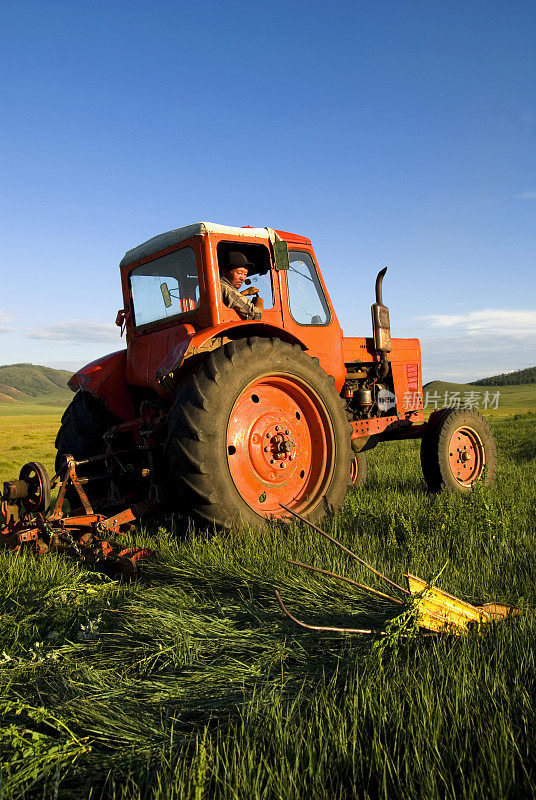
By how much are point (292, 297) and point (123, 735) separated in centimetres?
426

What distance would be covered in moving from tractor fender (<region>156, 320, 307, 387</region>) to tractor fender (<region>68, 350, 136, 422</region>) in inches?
38.9

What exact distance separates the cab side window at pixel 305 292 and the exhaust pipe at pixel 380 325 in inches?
34.9

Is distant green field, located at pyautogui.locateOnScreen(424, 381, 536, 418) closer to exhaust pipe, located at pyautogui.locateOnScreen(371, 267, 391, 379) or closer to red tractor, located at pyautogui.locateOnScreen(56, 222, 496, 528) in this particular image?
exhaust pipe, located at pyautogui.locateOnScreen(371, 267, 391, 379)

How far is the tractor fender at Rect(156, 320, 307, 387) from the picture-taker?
4047 millimetres

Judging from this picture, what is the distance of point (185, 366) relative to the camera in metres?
4.28

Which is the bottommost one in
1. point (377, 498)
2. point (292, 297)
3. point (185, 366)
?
point (377, 498)

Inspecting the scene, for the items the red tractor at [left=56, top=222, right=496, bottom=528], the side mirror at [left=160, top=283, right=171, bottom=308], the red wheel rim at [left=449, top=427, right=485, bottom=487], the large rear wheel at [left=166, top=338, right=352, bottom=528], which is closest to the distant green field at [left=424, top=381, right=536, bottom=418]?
the red wheel rim at [left=449, top=427, right=485, bottom=487]

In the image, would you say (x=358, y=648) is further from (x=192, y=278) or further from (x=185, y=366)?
(x=192, y=278)

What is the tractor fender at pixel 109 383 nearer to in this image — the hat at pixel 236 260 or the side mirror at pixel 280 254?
the hat at pixel 236 260

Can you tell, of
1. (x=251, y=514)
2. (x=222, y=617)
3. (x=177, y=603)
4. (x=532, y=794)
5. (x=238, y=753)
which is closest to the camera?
(x=532, y=794)

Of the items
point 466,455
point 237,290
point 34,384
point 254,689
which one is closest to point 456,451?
point 466,455

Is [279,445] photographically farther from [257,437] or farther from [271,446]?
[257,437]

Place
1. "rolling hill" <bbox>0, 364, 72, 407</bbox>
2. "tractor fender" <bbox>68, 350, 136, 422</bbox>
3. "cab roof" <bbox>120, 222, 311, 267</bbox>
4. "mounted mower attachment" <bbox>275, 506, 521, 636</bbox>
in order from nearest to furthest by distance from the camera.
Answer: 1. "mounted mower attachment" <bbox>275, 506, 521, 636</bbox>
2. "cab roof" <bbox>120, 222, 311, 267</bbox>
3. "tractor fender" <bbox>68, 350, 136, 422</bbox>
4. "rolling hill" <bbox>0, 364, 72, 407</bbox>

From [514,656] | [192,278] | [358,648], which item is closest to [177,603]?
[358,648]
